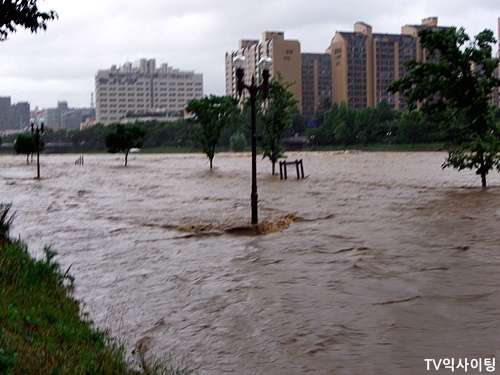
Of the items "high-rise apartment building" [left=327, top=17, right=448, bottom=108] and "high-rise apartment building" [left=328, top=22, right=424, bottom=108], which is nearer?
"high-rise apartment building" [left=327, top=17, right=448, bottom=108]

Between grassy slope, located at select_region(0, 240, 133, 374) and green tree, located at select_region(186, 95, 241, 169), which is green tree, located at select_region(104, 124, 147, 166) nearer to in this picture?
green tree, located at select_region(186, 95, 241, 169)

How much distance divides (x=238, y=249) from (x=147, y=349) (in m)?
6.71

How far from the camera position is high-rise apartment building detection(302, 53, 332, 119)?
171 m

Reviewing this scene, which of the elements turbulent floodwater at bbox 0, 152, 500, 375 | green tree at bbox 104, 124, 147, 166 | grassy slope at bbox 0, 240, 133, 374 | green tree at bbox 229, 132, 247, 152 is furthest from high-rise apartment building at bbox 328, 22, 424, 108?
grassy slope at bbox 0, 240, 133, 374

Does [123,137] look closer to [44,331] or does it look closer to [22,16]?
[22,16]

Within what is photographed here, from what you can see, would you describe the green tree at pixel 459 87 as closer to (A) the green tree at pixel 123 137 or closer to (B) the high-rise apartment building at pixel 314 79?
(A) the green tree at pixel 123 137

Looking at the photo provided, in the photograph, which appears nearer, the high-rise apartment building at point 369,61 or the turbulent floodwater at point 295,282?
the turbulent floodwater at point 295,282

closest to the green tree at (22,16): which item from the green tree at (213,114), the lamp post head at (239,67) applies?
the lamp post head at (239,67)

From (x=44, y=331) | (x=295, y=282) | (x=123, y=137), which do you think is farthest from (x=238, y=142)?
(x=44, y=331)

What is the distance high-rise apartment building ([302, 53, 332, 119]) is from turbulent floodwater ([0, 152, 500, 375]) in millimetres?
150548

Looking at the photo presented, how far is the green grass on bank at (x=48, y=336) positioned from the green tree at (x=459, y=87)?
18.8m

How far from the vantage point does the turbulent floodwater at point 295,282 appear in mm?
7195

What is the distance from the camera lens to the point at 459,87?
25.2 metres

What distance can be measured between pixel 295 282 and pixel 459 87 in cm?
1715
